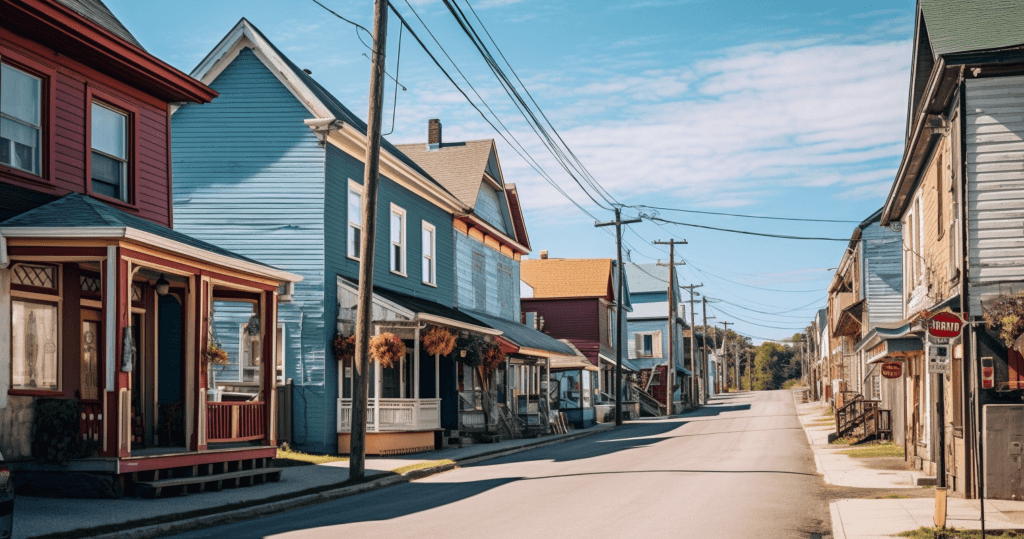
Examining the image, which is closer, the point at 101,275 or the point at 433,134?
the point at 101,275

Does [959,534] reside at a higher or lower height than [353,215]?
lower

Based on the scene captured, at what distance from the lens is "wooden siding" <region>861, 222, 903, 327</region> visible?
111 feet

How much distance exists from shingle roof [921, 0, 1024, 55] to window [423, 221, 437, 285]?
1691cm

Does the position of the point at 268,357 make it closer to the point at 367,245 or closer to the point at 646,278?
the point at 367,245

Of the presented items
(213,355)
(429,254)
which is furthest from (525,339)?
(213,355)

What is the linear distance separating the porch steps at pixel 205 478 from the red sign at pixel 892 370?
1423cm

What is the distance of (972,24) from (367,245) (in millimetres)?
10792

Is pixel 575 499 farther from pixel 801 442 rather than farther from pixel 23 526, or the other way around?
pixel 801 442

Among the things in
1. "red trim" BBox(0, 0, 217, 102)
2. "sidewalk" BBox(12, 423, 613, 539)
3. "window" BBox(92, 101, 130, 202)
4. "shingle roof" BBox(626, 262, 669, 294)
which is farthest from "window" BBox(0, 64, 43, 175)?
"shingle roof" BBox(626, 262, 669, 294)

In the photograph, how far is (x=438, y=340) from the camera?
25.4 meters

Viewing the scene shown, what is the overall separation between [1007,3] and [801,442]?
1581 centimetres

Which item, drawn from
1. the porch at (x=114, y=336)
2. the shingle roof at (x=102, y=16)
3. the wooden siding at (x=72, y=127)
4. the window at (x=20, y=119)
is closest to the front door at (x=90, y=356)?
the porch at (x=114, y=336)

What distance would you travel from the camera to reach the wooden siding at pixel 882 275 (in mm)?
33812

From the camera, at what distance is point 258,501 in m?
14.2
